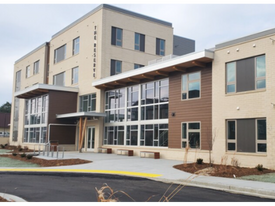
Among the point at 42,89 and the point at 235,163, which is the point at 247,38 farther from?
the point at 42,89

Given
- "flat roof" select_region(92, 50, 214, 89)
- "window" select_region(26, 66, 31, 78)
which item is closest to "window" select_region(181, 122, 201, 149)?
"flat roof" select_region(92, 50, 214, 89)

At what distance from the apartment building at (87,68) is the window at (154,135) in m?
4.46

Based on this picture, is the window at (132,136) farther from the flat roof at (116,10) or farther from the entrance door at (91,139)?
the flat roof at (116,10)

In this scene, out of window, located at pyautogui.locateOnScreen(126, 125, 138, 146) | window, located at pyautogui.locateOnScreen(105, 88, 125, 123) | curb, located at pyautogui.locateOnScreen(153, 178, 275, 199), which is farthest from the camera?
window, located at pyautogui.locateOnScreen(105, 88, 125, 123)

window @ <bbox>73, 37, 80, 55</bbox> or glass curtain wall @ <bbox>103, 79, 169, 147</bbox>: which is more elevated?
window @ <bbox>73, 37, 80, 55</bbox>

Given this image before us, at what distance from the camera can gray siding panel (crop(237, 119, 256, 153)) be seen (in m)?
17.5

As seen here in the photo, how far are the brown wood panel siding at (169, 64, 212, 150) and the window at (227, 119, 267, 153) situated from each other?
4.47 ft

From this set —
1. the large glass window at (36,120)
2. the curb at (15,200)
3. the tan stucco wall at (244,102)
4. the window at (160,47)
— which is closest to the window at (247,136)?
the tan stucco wall at (244,102)

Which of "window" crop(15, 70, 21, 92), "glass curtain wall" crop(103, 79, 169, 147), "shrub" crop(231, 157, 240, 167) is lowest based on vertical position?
"shrub" crop(231, 157, 240, 167)

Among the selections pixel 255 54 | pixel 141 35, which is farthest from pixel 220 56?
pixel 141 35

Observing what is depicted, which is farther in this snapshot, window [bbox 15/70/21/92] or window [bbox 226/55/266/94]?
window [bbox 15/70/21/92]

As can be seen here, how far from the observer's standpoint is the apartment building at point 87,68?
3136 centimetres

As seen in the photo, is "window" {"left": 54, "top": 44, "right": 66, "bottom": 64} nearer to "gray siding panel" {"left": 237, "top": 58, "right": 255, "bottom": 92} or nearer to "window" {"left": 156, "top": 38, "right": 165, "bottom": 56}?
"window" {"left": 156, "top": 38, "right": 165, "bottom": 56}

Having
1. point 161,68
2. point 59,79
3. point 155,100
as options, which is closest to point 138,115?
point 155,100
